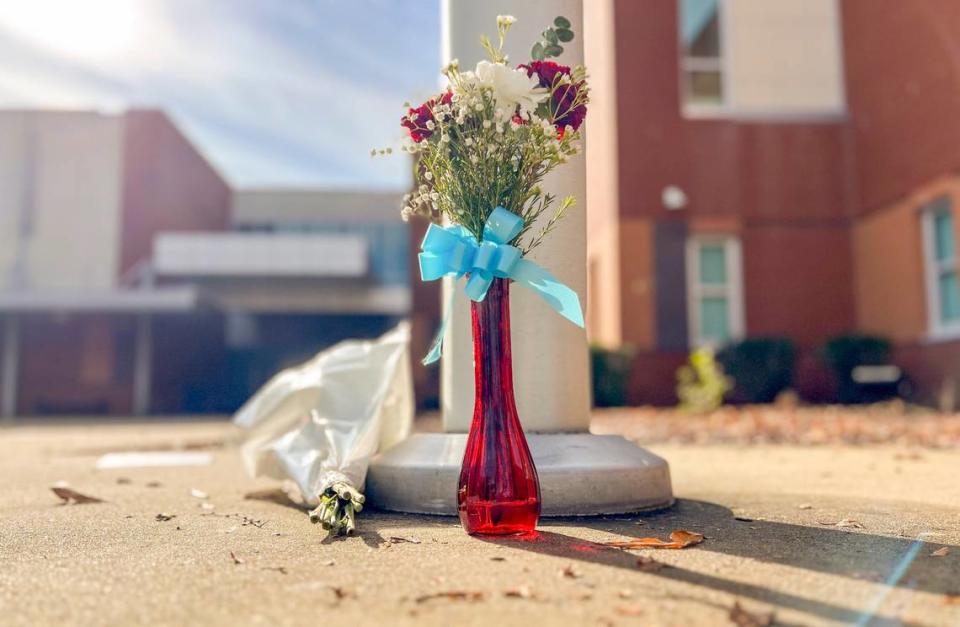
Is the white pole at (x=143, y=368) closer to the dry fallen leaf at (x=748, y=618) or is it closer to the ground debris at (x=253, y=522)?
the ground debris at (x=253, y=522)

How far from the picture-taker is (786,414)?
26.0 ft

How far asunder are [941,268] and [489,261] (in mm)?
7934

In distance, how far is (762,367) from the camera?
948 centimetres

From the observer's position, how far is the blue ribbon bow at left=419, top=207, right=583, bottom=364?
7.35ft

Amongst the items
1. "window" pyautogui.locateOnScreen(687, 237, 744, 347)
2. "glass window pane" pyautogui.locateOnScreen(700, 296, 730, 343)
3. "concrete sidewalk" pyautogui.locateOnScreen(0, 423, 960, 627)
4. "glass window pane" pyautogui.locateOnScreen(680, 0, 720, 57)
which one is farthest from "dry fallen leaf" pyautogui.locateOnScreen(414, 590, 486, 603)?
"glass window pane" pyautogui.locateOnScreen(680, 0, 720, 57)

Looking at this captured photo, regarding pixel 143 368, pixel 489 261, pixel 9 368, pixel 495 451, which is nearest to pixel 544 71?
pixel 489 261

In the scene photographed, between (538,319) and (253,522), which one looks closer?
(253,522)

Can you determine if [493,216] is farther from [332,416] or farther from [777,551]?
[332,416]

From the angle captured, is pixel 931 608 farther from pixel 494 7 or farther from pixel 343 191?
pixel 343 191

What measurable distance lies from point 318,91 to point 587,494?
24.2 feet

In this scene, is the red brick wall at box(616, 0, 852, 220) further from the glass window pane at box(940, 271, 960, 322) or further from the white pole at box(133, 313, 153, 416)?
the white pole at box(133, 313, 153, 416)

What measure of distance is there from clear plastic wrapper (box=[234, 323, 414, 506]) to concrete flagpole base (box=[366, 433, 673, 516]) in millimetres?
140

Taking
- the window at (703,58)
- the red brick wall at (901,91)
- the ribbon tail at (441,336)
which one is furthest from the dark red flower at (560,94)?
the window at (703,58)

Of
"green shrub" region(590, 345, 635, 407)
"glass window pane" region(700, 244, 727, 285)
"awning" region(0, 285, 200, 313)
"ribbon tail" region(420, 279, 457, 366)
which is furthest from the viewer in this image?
"awning" region(0, 285, 200, 313)
